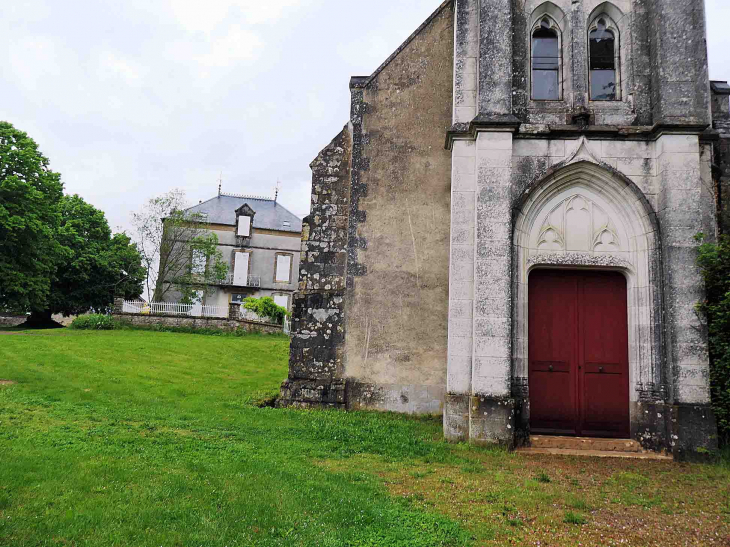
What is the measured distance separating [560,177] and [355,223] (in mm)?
4020

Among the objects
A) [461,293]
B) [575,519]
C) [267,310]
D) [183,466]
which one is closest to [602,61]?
[461,293]

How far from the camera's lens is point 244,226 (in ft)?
120

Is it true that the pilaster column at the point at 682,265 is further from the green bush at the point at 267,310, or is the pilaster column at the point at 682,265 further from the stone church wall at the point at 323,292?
the green bush at the point at 267,310

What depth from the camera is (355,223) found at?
34.7 ft

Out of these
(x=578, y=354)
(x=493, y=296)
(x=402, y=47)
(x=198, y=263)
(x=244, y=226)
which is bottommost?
(x=578, y=354)

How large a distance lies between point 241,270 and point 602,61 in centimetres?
3057

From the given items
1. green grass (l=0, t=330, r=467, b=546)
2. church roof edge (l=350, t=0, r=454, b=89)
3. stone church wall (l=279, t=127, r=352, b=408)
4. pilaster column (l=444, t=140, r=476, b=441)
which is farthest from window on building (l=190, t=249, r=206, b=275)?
pilaster column (l=444, t=140, r=476, b=441)

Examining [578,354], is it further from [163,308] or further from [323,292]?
[163,308]

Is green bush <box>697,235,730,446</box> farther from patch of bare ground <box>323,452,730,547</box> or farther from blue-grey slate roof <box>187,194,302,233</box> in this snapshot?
blue-grey slate roof <box>187,194,302,233</box>

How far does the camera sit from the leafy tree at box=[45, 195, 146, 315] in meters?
29.8

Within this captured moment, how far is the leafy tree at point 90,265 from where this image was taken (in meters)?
29.8

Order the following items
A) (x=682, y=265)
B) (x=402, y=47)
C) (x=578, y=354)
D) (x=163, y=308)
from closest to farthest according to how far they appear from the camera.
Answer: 1. (x=682, y=265)
2. (x=578, y=354)
3. (x=402, y=47)
4. (x=163, y=308)

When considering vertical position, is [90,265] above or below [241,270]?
below

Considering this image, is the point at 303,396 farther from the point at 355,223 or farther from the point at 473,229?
the point at 473,229
